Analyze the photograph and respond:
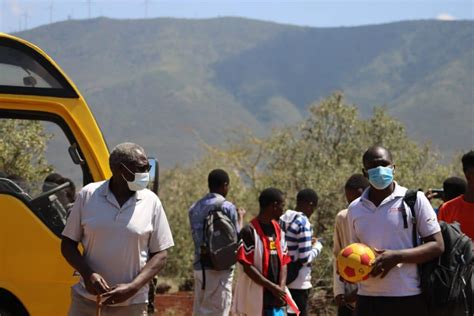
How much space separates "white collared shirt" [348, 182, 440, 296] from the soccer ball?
0.42 ft

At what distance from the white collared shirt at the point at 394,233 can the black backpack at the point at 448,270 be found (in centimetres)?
4

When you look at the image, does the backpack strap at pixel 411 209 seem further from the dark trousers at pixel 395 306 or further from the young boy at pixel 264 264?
the young boy at pixel 264 264

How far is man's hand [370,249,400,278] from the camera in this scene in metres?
6.53

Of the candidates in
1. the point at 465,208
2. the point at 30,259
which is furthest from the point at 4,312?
the point at 465,208

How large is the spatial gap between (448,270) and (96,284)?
7.65 ft

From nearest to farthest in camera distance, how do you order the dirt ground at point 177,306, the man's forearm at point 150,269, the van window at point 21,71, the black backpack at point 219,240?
the man's forearm at point 150,269, the van window at point 21,71, the black backpack at point 219,240, the dirt ground at point 177,306

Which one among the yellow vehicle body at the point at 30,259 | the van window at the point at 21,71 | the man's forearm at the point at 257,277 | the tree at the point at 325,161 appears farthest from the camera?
the tree at the point at 325,161

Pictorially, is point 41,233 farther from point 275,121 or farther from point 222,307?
point 275,121

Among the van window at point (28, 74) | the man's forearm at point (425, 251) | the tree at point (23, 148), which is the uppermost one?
the van window at point (28, 74)

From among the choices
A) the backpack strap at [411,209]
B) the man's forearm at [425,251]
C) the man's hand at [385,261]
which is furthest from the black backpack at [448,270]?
the man's hand at [385,261]

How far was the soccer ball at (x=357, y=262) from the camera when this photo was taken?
6535mm

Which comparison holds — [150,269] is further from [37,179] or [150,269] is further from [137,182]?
[37,179]

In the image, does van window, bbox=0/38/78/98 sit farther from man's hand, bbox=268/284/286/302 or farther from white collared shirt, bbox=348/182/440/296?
white collared shirt, bbox=348/182/440/296

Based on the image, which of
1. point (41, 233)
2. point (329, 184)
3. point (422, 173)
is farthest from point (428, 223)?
point (422, 173)
